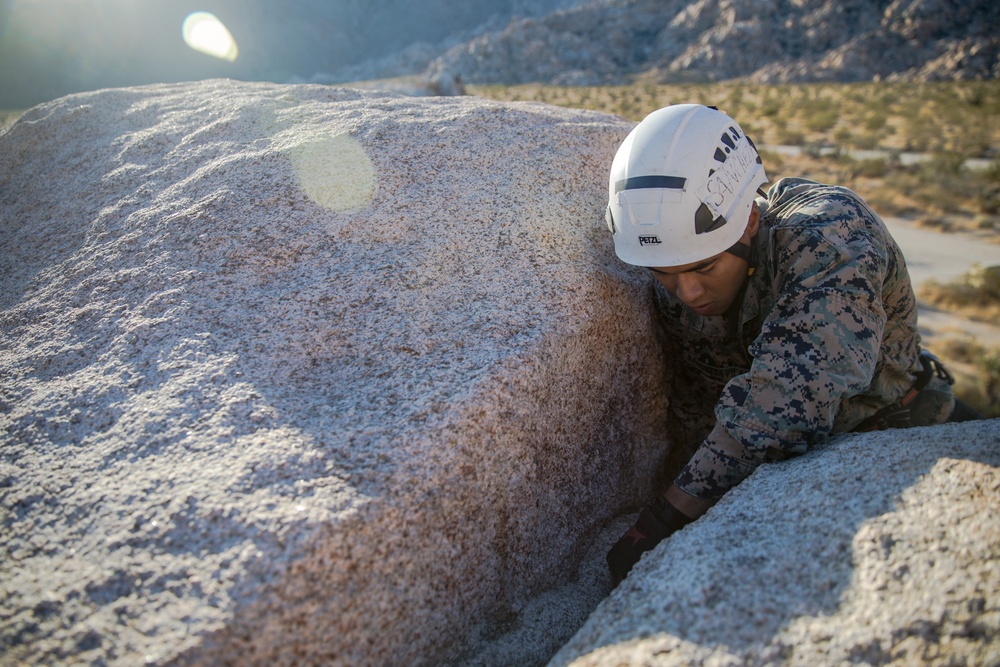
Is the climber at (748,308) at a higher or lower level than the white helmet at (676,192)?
lower

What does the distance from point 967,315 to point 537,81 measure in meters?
40.3

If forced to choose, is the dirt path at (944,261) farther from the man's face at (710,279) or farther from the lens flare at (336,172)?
the lens flare at (336,172)

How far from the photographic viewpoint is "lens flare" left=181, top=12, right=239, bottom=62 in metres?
50.8

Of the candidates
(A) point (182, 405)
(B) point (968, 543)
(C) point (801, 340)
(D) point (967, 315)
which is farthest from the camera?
(D) point (967, 315)

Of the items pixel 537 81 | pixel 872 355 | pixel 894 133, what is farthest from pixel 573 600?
pixel 537 81

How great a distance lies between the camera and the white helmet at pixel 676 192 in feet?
6.03

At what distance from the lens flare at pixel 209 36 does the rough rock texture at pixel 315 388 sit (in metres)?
61.3

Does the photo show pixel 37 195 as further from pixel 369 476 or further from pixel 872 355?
pixel 872 355

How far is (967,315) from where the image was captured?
580 centimetres

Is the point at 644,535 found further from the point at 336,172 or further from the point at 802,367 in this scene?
the point at 336,172

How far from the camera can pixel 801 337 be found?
1.58 m

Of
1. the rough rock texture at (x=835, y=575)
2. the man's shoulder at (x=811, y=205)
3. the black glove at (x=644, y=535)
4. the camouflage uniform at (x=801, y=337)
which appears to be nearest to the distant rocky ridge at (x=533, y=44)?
the man's shoulder at (x=811, y=205)

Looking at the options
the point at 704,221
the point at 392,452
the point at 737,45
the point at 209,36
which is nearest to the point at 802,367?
the point at 704,221

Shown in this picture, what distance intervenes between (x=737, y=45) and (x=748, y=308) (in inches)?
1768
